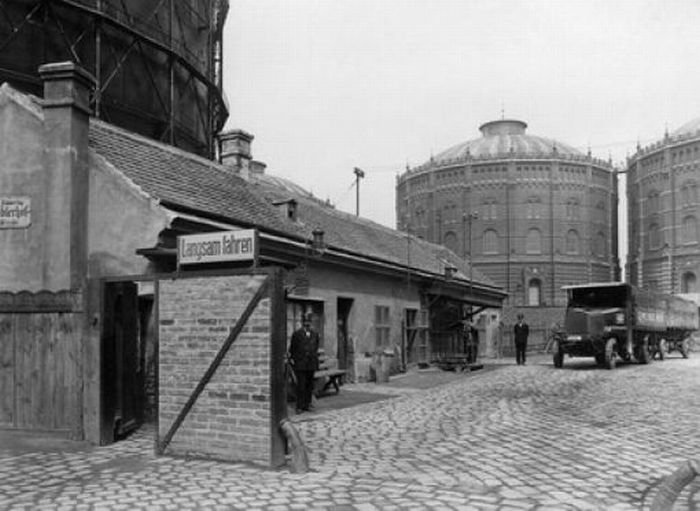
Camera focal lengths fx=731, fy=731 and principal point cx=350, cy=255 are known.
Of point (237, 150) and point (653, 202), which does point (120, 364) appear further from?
point (653, 202)

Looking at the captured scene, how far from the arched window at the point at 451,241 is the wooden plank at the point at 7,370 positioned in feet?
220

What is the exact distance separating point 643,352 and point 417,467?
1988 centimetres

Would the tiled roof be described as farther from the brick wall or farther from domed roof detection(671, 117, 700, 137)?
domed roof detection(671, 117, 700, 137)

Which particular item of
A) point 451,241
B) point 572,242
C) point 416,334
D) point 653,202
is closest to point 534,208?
point 572,242

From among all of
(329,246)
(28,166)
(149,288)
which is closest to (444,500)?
(149,288)

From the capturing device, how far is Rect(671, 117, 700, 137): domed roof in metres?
73.0

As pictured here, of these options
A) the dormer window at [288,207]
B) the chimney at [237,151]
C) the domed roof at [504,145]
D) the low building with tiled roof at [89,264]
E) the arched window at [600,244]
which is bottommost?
the low building with tiled roof at [89,264]

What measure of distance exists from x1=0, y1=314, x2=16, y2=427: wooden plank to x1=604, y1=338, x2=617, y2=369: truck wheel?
17804 millimetres

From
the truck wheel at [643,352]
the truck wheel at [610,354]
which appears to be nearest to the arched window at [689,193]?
the truck wheel at [643,352]

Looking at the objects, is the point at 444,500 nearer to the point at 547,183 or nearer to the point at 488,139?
the point at 547,183

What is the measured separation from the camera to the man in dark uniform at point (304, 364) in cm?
1264

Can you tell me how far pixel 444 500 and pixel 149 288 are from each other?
21.5 feet

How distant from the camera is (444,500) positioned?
255 inches

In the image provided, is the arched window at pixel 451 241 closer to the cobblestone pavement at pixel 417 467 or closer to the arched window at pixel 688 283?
the arched window at pixel 688 283
